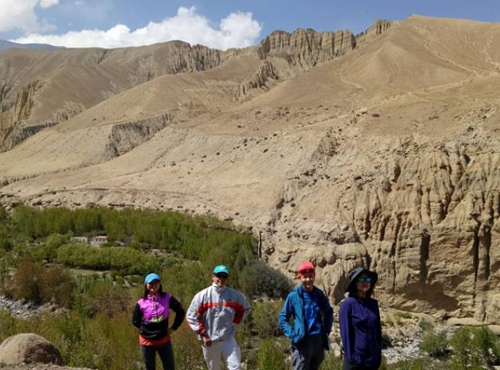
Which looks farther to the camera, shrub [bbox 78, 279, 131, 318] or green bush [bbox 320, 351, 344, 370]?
shrub [bbox 78, 279, 131, 318]

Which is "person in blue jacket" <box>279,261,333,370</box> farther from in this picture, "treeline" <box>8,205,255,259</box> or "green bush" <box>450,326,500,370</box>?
"treeline" <box>8,205,255,259</box>

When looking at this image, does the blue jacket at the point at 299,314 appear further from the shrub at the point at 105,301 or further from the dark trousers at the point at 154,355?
the shrub at the point at 105,301

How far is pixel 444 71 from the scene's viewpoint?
43.3m

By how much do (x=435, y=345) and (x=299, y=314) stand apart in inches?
463

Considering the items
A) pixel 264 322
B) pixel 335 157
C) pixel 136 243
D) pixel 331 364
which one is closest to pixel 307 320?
pixel 331 364

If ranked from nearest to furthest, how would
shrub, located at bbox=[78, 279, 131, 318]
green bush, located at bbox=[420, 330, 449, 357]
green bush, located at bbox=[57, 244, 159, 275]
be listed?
1. green bush, located at bbox=[420, 330, 449, 357]
2. shrub, located at bbox=[78, 279, 131, 318]
3. green bush, located at bbox=[57, 244, 159, 275]

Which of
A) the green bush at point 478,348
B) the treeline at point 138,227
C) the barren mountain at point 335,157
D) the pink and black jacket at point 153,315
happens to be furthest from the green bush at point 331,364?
the treeline at point 138,227

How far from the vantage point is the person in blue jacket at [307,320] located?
5.94 meters

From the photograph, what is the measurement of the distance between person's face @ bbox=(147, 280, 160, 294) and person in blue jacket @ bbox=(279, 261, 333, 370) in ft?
5.25

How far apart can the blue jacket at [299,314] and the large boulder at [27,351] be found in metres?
4.31

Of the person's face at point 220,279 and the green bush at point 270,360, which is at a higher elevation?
the person's face at point 220,279

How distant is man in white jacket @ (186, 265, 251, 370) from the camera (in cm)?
628

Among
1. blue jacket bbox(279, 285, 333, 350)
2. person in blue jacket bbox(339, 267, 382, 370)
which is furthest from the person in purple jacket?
person in blue jacket bbox(339, 267, 382, 370)

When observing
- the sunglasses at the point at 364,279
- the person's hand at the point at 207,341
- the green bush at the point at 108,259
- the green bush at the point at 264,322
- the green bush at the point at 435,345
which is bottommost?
the green bush at the point at 435,345
